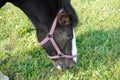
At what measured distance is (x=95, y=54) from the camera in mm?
3570

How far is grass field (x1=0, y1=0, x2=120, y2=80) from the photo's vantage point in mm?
3350

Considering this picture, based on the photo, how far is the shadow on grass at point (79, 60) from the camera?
338 cm

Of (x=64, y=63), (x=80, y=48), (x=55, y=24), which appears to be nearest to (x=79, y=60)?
(x=80, y=48)

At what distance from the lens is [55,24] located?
2.79 metres

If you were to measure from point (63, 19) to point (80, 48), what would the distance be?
39.5 inches

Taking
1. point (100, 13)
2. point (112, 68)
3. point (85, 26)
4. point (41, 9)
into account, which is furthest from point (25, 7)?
point (100, 13)

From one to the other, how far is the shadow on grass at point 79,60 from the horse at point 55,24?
1.34ft

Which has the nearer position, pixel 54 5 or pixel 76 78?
pixel 54 5

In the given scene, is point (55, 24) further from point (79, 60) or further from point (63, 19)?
point (79, 60)

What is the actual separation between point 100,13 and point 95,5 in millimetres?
267

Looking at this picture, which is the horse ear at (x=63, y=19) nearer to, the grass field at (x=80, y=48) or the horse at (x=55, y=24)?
the horse at (x=55, y=24)

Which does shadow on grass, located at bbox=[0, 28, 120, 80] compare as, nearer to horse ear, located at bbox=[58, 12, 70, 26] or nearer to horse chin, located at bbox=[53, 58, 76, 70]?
horse chin, located at bbox=[53, 58, 76, 70]

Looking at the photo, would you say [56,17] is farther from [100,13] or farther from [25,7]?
[100,13]

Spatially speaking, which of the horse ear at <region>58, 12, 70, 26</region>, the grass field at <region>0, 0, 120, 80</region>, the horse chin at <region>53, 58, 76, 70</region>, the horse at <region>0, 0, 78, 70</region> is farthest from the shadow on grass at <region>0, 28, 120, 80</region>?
the horse ear at <region>58, 12, 70, 26</region>
